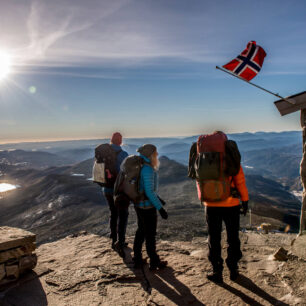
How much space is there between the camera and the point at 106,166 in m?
4.88

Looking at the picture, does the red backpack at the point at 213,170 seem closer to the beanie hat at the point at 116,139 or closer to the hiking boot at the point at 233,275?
the hiking boot at the point at 233,275

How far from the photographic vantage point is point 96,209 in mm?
30922

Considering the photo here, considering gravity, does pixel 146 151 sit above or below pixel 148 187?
above

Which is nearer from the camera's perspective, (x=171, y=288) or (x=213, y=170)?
(x=213, y=170)

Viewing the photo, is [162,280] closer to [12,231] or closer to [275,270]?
[275,270]

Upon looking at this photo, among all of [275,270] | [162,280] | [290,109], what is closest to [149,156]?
[162,280]

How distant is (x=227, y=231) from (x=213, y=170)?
0.98 meters

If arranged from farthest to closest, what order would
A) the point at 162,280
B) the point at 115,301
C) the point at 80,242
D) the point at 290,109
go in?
the point at 80,242 → the point at 290,109 → the point at 162,280 → the point at 115,301

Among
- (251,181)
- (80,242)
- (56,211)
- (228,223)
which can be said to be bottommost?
(251,181)

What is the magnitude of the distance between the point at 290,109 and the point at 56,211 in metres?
35.5

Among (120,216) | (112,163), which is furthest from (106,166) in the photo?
(120,216)

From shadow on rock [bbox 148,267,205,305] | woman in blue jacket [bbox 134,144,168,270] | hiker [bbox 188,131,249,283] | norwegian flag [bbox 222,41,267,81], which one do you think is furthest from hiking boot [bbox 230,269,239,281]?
norwegian flag [bbox 222,41,267,81]

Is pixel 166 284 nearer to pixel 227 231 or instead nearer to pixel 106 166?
pixel 227 231

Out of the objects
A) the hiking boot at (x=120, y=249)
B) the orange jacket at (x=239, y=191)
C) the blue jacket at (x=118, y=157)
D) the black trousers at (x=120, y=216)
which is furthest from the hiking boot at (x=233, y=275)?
the blue jacket at (x=118, y=157)
